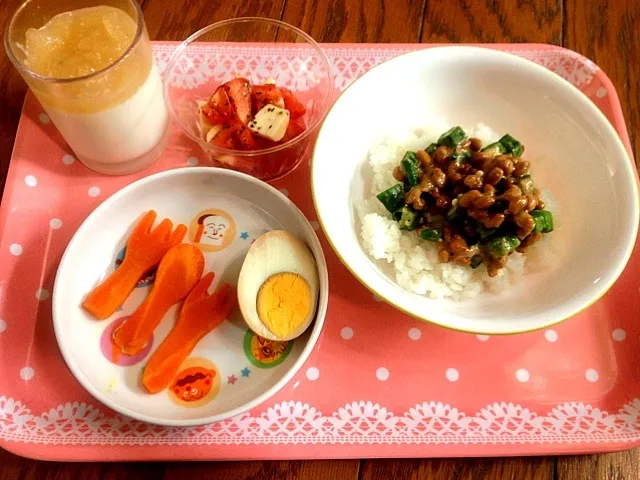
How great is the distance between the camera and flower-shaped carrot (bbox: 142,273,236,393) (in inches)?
42.4

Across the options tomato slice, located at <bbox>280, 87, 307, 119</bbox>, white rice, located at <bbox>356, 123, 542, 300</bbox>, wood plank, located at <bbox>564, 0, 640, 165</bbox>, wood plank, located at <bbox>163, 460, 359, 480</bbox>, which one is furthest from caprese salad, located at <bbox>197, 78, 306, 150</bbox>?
wood plank, located at <bbox>564, 0, 640, 165</bbox>

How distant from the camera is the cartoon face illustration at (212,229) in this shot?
124 centimetres

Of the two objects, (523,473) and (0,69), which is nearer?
(523,473)

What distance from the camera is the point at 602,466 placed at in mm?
1090

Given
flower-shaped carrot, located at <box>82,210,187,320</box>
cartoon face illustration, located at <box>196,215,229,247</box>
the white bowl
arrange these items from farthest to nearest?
1. cartoon face illustration, located at <box>196,215,229,247</box>
2. flower-shaped carrot, located at <box>82,210,187,320</box>
3. the white bowl

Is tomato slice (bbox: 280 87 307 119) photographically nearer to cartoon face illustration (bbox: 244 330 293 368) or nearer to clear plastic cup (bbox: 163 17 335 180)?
A: clear plastic cup (bbox: 163 17 335 180)

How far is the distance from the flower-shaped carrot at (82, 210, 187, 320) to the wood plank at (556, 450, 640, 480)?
0.92 m

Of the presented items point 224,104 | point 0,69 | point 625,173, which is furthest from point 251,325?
point 0,69

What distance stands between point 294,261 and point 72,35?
0.64 metres

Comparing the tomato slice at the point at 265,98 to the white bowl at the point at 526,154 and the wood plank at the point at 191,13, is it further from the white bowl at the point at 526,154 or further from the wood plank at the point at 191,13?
the wood plank at the point at 191,13

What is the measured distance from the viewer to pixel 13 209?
4.17ft

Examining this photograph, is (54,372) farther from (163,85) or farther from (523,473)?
(523,473)

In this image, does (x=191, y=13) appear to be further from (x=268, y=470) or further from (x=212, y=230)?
(x=268, y=470)

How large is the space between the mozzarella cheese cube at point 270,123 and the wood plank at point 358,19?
0.43 meters
